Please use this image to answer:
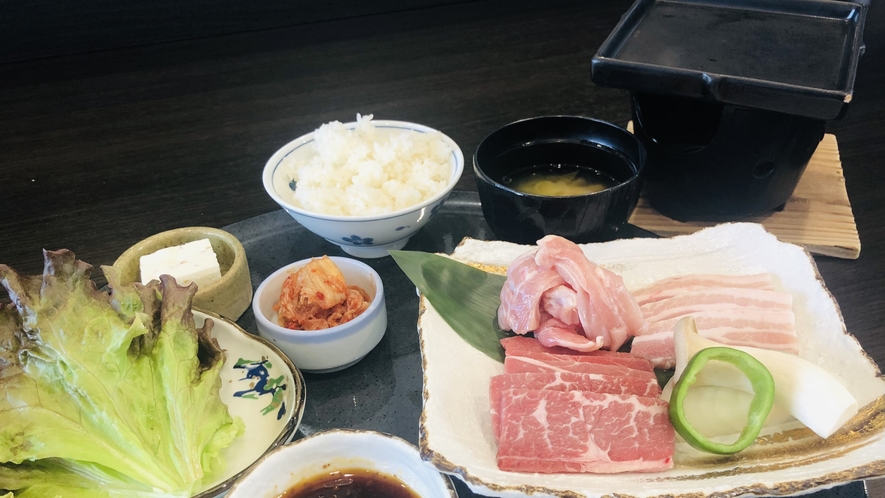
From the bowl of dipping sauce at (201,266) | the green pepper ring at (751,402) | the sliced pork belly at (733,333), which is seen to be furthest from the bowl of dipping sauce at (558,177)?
the bowl of dipping sauce at (201,266)

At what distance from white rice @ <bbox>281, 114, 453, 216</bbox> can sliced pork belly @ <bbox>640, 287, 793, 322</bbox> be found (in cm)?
95

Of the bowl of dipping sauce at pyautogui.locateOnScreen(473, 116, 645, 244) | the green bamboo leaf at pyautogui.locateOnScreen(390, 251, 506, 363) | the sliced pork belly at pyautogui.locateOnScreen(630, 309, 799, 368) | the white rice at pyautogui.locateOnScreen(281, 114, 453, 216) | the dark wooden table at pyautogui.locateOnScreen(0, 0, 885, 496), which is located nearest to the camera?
the sliced pork belly at pyautogui.locateOnScreen(630, 309, 799, 368)

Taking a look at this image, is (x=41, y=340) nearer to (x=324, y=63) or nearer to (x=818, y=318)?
(x=818, y=318)

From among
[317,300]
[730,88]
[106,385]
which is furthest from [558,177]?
[106,385]

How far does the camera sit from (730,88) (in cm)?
213

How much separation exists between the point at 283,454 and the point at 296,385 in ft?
1.04

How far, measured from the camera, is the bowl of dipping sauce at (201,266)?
2.12 meters

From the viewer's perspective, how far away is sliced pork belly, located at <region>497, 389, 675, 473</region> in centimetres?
155

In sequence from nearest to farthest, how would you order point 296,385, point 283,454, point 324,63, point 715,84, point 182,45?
point 283,454 < point 296,385 < point 715,84 < point 324,63 < point 182,45

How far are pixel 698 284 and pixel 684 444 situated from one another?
587 millimetres

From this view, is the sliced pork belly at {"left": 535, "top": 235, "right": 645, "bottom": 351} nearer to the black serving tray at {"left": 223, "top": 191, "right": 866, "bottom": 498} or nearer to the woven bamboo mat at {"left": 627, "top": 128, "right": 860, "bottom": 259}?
the black serving tray at {"left": 223, "top": 191, "right": 866, "bottom": 498}

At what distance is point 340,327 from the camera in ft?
6.19

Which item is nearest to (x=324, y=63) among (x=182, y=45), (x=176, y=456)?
(x=182, y=45)

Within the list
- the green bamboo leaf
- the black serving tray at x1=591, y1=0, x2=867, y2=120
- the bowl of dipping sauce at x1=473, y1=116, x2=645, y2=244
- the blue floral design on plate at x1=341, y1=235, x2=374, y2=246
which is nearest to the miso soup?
the bowl of dipping sauce at x1=473, y1=116, x2=645, y2=244
